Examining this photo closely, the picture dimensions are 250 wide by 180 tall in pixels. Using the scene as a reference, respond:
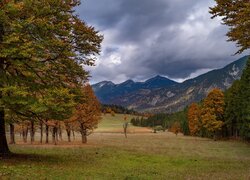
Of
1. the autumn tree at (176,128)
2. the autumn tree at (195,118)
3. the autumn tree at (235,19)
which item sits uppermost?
the autumn tree at (235,19)

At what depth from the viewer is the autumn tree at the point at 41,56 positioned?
2267cm

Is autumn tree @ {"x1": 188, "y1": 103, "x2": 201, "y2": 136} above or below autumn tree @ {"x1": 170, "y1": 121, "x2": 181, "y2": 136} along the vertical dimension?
above


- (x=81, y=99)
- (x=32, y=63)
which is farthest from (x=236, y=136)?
(x=32, y=63)

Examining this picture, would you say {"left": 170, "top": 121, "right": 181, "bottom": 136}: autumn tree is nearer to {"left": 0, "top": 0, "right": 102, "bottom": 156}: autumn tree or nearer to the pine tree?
the pine tree

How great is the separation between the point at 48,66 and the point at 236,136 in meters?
76.4

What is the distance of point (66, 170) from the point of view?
21641mm

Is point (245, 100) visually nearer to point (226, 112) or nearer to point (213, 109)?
point (226, 112)

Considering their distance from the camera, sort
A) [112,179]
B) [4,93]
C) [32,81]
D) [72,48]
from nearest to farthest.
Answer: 1. [112,179]
2. [4,93]
3. [32,81]
4. [72,48]

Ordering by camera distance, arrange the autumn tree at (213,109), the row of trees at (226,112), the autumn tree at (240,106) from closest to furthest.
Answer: the autumn tree at (240,106)
the row of trees at (226,112)
the autumn tree at (213,109)

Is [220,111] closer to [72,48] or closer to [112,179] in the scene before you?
[72,48]

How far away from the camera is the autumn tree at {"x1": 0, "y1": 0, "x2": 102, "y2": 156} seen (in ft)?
74.4

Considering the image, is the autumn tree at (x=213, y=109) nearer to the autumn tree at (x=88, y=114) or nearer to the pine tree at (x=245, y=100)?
the pine tree at (x=245, y=100)

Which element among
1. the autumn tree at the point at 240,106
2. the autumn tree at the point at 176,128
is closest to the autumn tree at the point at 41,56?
the autumn tree at the point at 240,106

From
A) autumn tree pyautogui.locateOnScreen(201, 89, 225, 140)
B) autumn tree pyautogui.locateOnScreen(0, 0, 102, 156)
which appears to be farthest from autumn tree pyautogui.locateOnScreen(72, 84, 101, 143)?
autumn tree pyautogui.locateOnScreen(0, 0, 102, 156)
